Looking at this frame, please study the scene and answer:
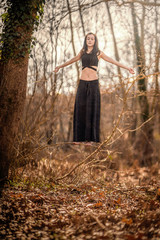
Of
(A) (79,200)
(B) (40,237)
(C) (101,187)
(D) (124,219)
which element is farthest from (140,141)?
(B) (40,237)

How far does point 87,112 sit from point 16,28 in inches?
82.2

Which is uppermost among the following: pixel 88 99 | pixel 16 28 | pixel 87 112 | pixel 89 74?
pixel 16 28

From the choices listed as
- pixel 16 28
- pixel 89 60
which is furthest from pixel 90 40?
pixel 16 28

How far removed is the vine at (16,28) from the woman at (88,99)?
1.21 metres

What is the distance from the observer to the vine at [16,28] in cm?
404

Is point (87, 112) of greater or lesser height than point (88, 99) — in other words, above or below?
below

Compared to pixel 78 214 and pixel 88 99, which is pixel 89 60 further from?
pixel 78 214

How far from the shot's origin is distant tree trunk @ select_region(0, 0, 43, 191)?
4.07 m

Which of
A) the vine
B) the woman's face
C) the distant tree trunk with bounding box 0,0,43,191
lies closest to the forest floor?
the distant tree trunk with bounding box 0,0,43,191

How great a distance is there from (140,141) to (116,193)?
5148mm

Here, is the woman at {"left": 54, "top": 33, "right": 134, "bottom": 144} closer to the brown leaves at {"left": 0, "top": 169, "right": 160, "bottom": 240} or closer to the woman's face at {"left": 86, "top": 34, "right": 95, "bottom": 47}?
the woman's face at {"left": 86, "top": 34, "right": 95, "bottom": 47}

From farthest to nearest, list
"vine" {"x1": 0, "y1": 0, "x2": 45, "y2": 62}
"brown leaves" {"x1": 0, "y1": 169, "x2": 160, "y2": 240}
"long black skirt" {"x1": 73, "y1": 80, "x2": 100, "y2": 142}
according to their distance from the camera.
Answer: "vine" {"x1": 0, "y1": 0, "x2": 45, "y2": 62}
"long black skirt" {"x1": 73, "y1": 80, "x2": 100, "y2": 142}
"brown leaves" {"x1": 0, "y1": 169, "x2": 160, "y2": 240}

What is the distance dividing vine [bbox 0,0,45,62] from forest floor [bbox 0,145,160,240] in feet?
8.50

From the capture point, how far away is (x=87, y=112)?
3.78m
